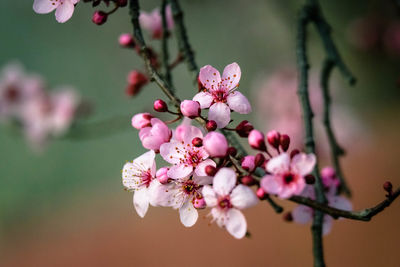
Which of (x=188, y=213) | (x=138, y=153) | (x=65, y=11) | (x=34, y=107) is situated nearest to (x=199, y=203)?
(x=188, y=213)

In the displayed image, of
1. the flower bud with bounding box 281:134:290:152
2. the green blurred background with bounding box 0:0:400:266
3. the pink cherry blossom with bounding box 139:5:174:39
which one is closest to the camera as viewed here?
the flower bud with bounding box 281:134:290:152

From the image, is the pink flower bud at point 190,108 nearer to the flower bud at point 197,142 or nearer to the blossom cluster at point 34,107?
the flower bud at point 197,142

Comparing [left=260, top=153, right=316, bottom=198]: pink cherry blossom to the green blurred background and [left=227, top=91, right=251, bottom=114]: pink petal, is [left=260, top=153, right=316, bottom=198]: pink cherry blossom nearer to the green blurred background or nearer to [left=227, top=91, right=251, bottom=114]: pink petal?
[left=227, top=91, right=251, bottom=114]: pink petal

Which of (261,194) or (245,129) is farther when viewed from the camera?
(245,129)

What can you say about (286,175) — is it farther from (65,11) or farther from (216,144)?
(65,11)

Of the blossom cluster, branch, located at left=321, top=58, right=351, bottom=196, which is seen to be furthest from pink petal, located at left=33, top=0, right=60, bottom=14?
the blossom cluster

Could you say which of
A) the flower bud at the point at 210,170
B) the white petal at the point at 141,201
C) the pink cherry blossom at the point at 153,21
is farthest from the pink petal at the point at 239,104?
the pink cherry blossom at the point at 153,21
